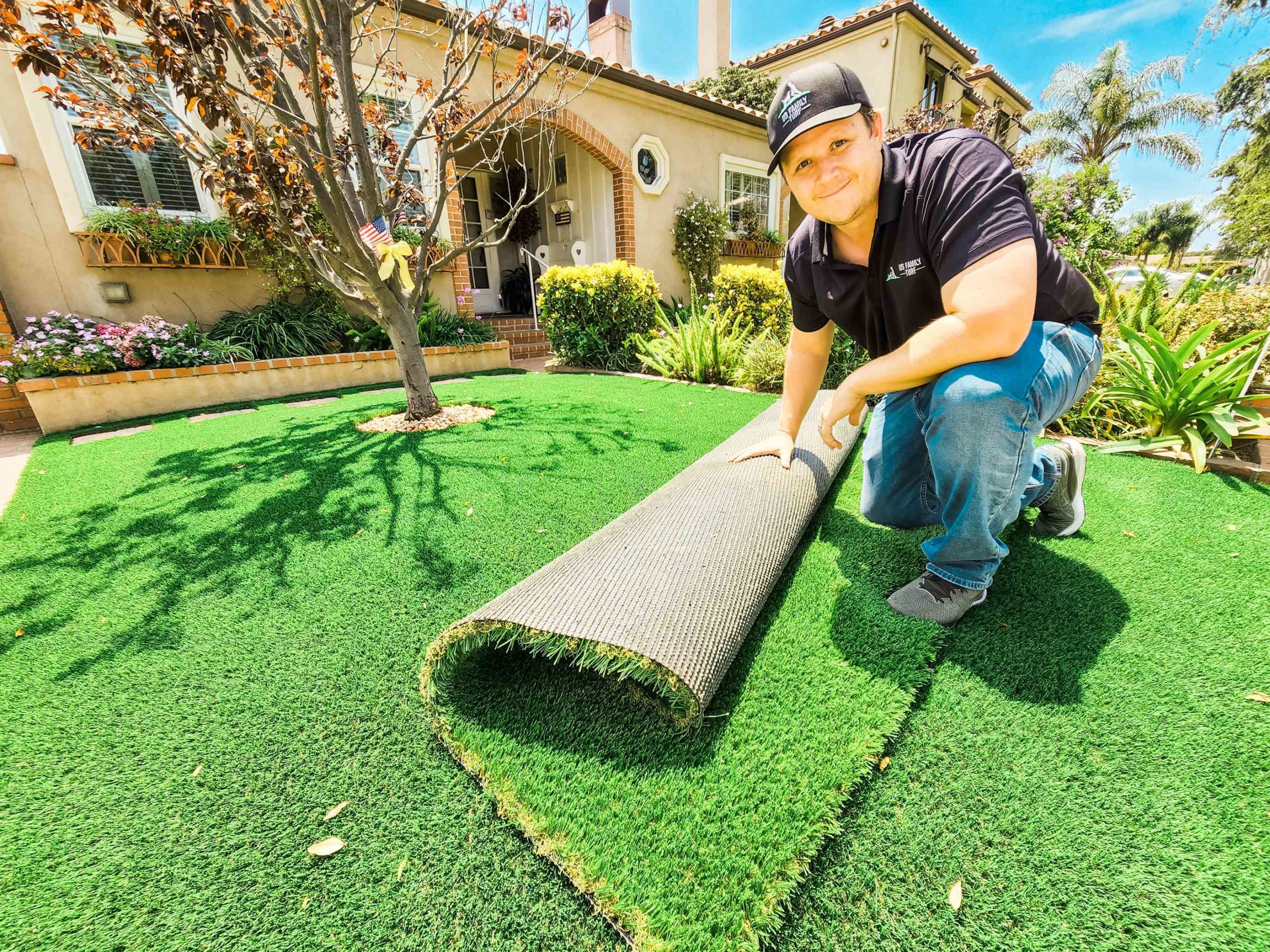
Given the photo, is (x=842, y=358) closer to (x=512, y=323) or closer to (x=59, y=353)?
(x=512, y=323)

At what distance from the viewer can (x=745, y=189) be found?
32.1 feet

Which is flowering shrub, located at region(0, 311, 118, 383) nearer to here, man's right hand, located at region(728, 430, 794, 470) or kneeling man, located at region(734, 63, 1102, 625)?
man's right hand, located at region(728, 430, 794, 470)

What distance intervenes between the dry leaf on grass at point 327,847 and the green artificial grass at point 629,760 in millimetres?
17

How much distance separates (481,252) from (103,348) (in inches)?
241

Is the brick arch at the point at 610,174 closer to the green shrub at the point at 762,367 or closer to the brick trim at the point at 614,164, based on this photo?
the brick trim at the point at 614,164

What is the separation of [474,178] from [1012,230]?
372 inches

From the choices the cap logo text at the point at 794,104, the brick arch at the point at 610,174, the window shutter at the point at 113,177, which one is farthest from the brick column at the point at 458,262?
the cap logo text at the point at 794,104

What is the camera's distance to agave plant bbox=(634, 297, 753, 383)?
5156mm

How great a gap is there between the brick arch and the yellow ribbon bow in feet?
9.77

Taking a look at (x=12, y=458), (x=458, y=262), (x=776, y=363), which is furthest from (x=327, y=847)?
(x=458, y=262)

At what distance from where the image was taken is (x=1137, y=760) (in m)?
1.11

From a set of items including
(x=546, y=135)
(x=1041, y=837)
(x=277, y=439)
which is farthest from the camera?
(x=546, y=135)

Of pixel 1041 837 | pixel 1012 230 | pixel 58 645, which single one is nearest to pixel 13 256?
pixel 58 645

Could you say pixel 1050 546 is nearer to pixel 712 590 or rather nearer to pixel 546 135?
pixel 712 590
